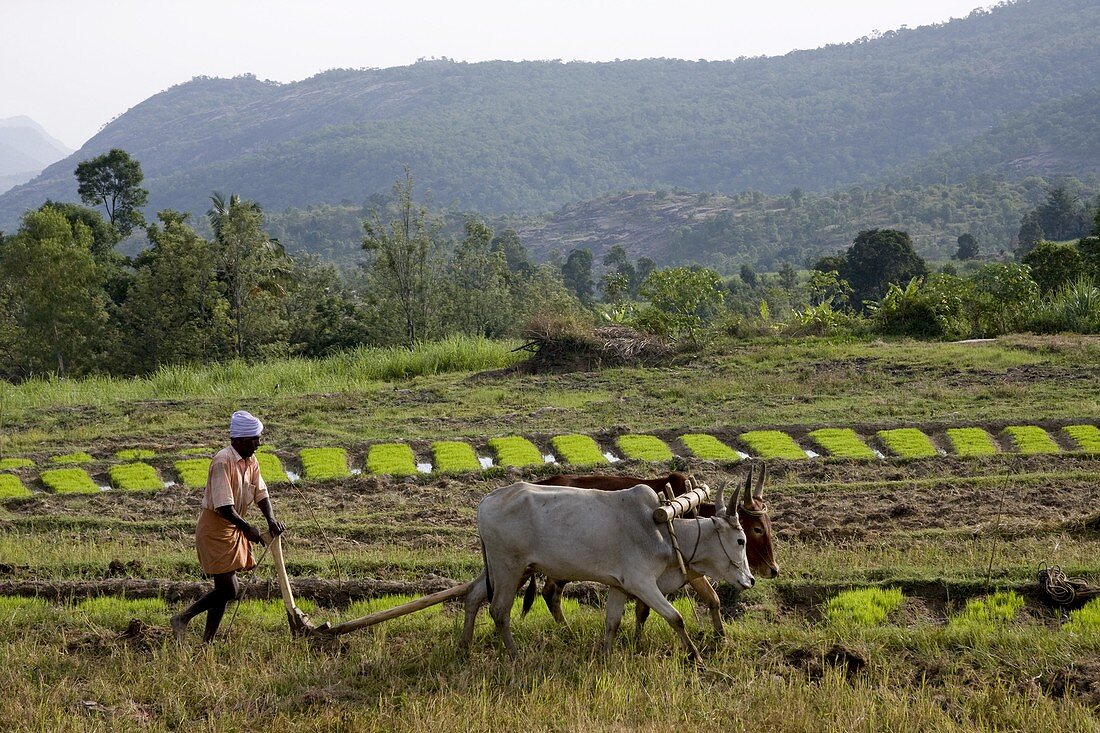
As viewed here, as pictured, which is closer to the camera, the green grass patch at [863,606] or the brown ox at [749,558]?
the brown ox at [749,558]

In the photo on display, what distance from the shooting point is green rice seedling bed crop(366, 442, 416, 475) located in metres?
15.9

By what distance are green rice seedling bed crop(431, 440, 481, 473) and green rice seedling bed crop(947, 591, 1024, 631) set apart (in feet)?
25.7

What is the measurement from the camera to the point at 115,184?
5384cm

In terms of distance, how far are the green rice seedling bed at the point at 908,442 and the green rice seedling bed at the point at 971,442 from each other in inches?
13.4

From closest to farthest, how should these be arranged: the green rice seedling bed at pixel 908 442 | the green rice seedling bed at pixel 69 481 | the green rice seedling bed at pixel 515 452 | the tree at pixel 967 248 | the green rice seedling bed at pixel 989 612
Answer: the green rice seedling bed at pixel 989 612
the green rice seedling bed at pixel 69 481
the green rice seedling bed at pixel 908 442
the green rice seedling bed at pixel 515 452
the tree at pixel 967 248

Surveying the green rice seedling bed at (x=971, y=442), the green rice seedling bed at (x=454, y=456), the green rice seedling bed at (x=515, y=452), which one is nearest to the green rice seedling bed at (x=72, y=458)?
the green rice seedling bed at (x=454, y=456)

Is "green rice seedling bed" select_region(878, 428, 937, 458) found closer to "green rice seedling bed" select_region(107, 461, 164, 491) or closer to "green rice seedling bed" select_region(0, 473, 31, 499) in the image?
"green rice seedling bed" select_region(107, 461, 164, 491)

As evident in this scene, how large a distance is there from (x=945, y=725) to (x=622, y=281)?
33109 millimetres

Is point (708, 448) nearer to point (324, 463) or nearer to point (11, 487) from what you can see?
point (324, 463)

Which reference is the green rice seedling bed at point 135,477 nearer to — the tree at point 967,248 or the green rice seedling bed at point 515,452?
the green rice seedling bed at point 515,452

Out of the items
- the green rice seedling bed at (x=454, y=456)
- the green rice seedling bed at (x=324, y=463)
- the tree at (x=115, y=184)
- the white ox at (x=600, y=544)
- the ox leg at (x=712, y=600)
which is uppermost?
the tree at (x=115, y=184)

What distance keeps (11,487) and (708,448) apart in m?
9.81

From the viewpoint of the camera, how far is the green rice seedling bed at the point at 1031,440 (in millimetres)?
15566

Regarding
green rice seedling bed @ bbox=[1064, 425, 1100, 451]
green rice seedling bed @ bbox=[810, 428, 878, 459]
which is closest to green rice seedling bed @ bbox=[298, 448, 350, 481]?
green rice seedling bed @ bbox=[1064, 425, 1100, 451]
